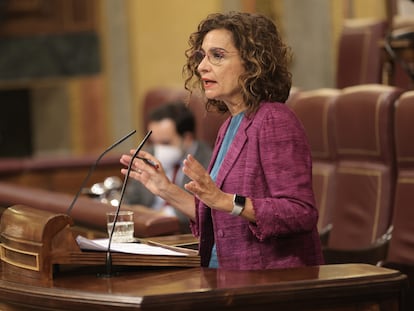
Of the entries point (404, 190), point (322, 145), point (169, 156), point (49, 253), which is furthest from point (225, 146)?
point (169, 156)

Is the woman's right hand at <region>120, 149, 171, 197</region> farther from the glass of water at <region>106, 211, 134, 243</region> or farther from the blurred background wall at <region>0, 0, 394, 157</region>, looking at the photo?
the blurred background wall at <region>0, 0, 394, 157</region>

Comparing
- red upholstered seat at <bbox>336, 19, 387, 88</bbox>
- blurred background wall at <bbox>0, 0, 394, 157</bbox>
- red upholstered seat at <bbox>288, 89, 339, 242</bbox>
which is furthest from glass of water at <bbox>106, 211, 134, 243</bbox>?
blurred background wall at <bbox>0, 0, 394, 157</bbox>

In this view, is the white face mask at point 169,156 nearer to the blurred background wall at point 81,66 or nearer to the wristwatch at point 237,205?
the wristwatch at point 237,205

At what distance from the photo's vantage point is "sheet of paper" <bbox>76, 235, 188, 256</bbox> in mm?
2345

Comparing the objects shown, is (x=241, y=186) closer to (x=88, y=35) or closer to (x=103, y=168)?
(x=103, y=168)

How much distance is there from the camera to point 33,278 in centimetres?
233

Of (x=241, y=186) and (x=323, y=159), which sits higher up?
(x=241, y=186)

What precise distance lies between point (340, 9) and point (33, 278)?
5.30m

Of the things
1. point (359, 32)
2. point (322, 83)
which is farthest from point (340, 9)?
point (359, 32)

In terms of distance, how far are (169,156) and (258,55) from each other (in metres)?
2.59

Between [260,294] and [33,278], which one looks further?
[33,278]

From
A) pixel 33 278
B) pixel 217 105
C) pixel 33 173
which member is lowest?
pixel 33 173

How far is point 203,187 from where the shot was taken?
7.61 ft

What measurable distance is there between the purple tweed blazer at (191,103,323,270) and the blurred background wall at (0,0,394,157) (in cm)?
572
